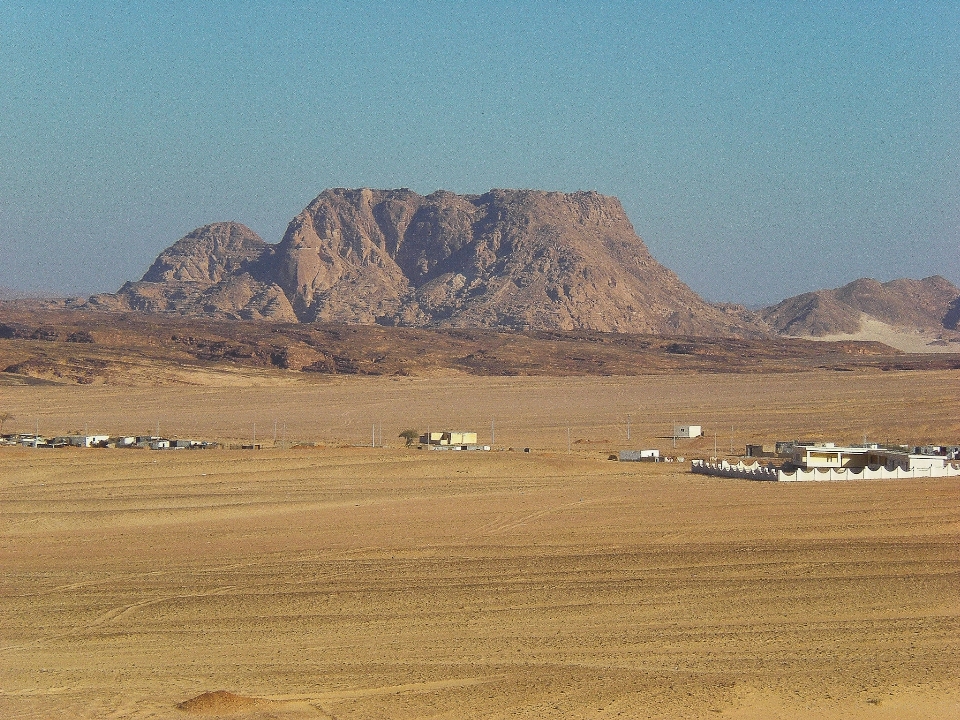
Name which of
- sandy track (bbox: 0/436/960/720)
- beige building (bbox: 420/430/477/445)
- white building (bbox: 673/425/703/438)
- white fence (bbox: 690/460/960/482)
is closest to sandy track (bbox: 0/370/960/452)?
white building (bbox: 673/425/703/438)

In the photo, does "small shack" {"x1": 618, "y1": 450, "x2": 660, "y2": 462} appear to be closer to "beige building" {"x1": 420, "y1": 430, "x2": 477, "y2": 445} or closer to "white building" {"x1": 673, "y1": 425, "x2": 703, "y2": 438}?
"beige building" {"x1": 420, "y1": 430, "x2": 477, "y2": 445}

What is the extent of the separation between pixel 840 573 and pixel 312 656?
9150 millimetres

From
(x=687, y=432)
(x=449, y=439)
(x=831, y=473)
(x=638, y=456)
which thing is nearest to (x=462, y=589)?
(x=831, y=473)

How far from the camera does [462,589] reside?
19.0 meters

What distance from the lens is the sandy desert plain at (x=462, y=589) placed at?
13.8 m

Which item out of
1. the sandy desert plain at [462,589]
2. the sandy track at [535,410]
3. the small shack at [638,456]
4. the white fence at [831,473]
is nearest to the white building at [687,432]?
Result: the sandy track at [535,410]

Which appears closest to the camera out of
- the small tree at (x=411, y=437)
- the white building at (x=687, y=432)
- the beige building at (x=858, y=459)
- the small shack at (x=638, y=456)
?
the beige building at (x=858, y=459)

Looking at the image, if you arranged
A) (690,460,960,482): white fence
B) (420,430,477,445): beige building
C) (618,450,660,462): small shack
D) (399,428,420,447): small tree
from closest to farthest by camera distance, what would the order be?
(690,460,960,482): white fence, (618,450,660,462): small shack, (420,430,477,445): beige building, (399,428,420,447): small tree

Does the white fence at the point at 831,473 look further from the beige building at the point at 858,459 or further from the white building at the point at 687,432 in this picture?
the white building at the point at 687,432

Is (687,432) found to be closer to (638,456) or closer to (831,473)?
(638,456)

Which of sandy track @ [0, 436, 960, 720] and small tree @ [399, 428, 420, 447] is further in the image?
small tree @ [399, 428, 420, 447]

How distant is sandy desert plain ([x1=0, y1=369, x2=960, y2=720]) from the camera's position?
13.8 metres

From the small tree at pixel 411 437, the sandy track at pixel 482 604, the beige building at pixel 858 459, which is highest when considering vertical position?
the beige building at pixel 858 459

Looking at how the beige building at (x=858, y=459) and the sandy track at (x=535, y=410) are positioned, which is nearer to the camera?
the beige building at (x=858, y=459)
